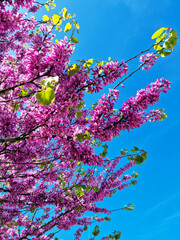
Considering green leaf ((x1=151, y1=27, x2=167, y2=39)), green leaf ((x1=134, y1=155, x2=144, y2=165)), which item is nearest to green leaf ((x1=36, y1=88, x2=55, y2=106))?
green leaf ((x1=151, y1=27, x2=167, y2=39))

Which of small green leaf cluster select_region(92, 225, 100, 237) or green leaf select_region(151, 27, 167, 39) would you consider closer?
green leaf select_region(151, 27, 167, 39)

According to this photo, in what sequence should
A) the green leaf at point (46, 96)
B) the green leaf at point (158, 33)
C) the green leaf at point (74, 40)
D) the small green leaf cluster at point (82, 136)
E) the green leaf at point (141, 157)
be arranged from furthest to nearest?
the green leaf at point (141, 157), the green leaf at point (74, 40), the small green leaf cluster at point (82, 136), the green leaf at point (158, 33), the green leaf at point (46, 96)

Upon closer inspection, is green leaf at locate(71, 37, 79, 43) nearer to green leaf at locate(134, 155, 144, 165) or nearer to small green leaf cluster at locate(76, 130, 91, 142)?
small green leaf cluster at locate(76, 130, 91, 142)

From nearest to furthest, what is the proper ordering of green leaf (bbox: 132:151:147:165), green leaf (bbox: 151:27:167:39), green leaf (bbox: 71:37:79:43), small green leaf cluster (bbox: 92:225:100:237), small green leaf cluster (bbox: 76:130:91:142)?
green leaf (bbox: 151:27:167:39)
small green leaf cluster (bbox: 76:130:91:142)
green leaf (bbox: 71:37:79:43)
green leaf (bbox: 132:151:147:165)
small green leaf cluster (bbox: 92:225:100:237)

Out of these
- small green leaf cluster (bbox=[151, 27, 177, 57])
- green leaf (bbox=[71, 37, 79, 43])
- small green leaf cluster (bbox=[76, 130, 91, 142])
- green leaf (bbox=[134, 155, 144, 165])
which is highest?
green leaf (bbox=[71, 37, 79, 43])

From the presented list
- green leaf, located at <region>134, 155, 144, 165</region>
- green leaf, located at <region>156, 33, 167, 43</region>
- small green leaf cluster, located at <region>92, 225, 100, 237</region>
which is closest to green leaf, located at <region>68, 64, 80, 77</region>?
green leaf, located at <region>156, 33, 167, 43</region>

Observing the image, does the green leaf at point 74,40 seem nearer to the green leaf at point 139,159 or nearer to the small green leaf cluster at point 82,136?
the small green leaf cluster at point 82,136

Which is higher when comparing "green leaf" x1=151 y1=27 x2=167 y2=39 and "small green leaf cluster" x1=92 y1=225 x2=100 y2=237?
"green leaf" x1=151 y1=27 x2=167 y2=39

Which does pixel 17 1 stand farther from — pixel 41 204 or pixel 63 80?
pixel 41 204

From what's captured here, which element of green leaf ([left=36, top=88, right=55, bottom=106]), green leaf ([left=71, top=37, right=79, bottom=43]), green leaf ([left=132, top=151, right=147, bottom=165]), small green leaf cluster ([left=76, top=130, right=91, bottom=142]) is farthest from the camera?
green leaf ([left=132, top=151, right=147, bottom=165])

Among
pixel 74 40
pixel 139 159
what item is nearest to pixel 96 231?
pixel 139 159

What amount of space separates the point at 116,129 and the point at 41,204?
394 cm

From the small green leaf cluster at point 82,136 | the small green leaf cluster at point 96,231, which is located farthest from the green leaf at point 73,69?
the small green leaf cluster at point 96,231

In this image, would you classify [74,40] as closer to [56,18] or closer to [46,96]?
[56,18]
